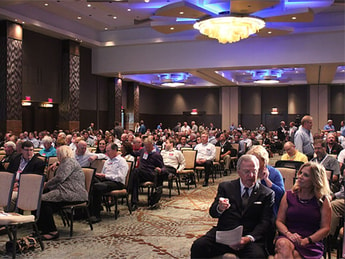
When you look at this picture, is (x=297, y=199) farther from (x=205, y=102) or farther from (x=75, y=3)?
(x=205, y=102)

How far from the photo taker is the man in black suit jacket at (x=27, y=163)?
17.6 ft

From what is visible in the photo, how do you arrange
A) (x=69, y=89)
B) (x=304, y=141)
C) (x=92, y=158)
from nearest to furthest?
(x=92, y=158)
(x=304, y=141)
(x=69, y=89)

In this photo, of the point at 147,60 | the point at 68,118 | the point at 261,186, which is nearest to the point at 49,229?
the point at 261,186

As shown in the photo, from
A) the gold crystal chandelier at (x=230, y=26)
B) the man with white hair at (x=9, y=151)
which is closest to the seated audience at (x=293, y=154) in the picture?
the man with white hair at (x=9, y=151)

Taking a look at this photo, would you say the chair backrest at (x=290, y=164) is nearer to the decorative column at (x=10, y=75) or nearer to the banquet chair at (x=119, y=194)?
the banquet chair at (x=119, y=194)

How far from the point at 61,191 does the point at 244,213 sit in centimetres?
276

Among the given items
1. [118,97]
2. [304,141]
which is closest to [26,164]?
[304,141]

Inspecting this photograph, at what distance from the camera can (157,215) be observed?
621 centimetres

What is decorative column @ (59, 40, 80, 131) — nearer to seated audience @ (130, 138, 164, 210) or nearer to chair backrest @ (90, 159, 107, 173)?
seated audience @ (130, 138, 164, 210)

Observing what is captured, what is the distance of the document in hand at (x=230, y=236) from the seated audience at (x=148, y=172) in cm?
377

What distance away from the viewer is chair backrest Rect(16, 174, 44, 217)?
176 inches

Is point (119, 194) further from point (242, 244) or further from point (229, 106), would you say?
point (229, 106)

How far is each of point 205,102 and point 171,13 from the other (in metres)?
17.7

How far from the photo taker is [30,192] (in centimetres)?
456
